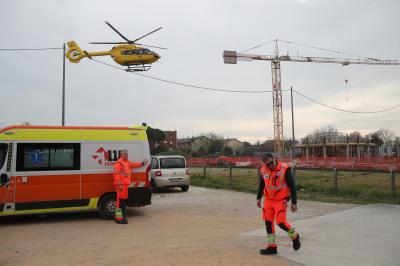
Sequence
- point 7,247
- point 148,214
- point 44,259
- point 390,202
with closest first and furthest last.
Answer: point 44,259, point 7,247, point 148,214, point 390,202

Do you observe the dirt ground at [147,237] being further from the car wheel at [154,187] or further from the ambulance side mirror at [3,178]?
the car wheel at [154,187]

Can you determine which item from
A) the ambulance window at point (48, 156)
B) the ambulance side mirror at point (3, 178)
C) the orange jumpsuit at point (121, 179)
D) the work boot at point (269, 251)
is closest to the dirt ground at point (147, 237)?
the work boot at point (269, 251)

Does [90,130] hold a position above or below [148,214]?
above

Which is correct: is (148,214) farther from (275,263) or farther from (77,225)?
(275,263)

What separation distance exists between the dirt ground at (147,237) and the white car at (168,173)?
17.5 feet

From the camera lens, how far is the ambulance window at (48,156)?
388 inches

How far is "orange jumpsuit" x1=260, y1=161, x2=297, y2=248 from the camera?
6383 millimetres

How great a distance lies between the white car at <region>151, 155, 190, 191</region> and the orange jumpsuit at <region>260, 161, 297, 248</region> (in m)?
11.8

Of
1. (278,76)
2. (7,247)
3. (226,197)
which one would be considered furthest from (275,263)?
(278,76)

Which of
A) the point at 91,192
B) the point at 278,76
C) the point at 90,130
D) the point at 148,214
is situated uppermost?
the point at 278,76

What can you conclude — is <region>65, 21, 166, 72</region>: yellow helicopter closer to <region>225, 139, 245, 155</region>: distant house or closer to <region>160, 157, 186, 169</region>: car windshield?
<region>160, 157, 186, 169</region>: car windshield

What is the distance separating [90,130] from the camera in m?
10.6

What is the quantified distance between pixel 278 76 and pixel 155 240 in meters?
68.1

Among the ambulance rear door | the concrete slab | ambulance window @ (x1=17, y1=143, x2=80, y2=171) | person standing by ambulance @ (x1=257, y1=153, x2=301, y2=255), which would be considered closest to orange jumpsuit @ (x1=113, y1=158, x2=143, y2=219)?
ambulance window @ (x1=17, y1=143, x2=80, y2=171)
